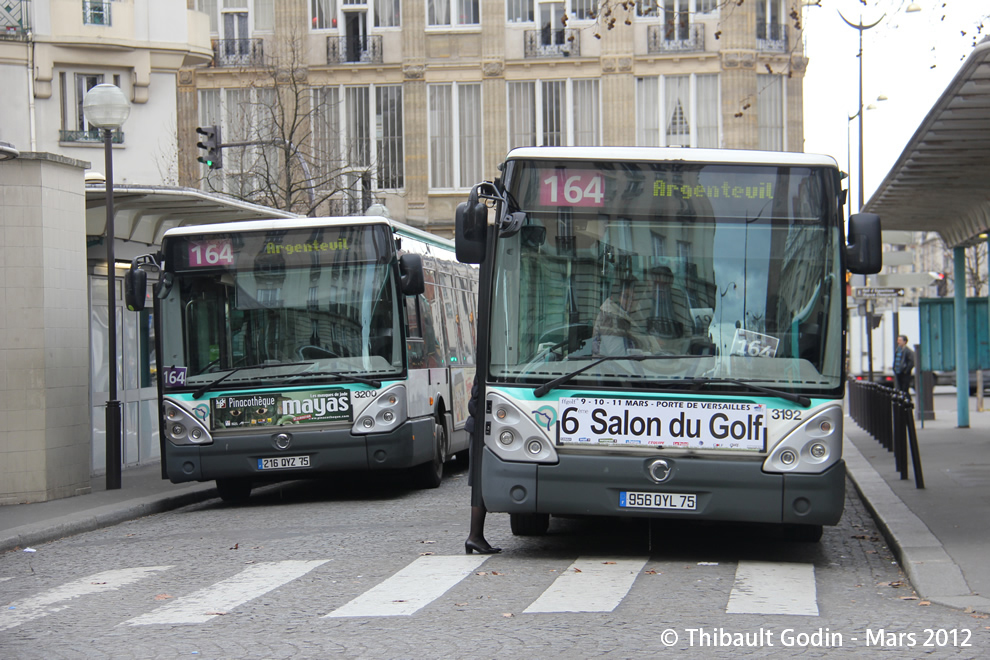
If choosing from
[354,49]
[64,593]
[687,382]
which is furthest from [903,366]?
[64,593]

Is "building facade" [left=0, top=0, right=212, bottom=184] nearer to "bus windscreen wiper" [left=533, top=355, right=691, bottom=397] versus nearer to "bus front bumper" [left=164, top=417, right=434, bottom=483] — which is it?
"bus front bumper" [left=164, top=417, right=434, bottom=483]

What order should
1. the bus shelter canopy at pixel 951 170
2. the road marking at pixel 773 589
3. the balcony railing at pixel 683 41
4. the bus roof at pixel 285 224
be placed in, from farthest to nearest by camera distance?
the balcony railing at pixel 683 41 < the bus roof at pixel 285 224 < the bus shelter canopy at pixel 951 170 < the road marking at pixel 773 589

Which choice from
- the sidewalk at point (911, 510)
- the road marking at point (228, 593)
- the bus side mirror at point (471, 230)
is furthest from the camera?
the bus side mirror at point (471, 230)

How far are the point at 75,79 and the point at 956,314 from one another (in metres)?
23.1

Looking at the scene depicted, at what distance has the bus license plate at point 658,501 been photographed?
29.3 feet

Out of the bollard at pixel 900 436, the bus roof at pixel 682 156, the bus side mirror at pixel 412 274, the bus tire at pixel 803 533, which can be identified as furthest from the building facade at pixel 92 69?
the bus tire at pixel 803 533

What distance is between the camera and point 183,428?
44.2 feet

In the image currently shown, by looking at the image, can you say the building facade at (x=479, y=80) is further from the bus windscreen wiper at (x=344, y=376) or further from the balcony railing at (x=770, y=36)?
the bus windscreen wiper at (x=344, y=376)

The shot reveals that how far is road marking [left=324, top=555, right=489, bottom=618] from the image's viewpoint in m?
7.40

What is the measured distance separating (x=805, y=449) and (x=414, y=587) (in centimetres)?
279

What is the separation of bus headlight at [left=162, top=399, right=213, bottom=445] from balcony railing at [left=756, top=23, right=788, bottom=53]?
32.7 meters

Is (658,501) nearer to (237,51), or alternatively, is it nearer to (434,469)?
(434,469)

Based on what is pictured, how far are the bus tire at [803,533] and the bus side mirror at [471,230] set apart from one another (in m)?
3.05

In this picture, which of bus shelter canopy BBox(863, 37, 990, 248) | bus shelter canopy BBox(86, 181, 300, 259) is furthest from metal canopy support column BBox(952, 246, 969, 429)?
bus shelter canopy BBox(86, 181, 300, 259)
